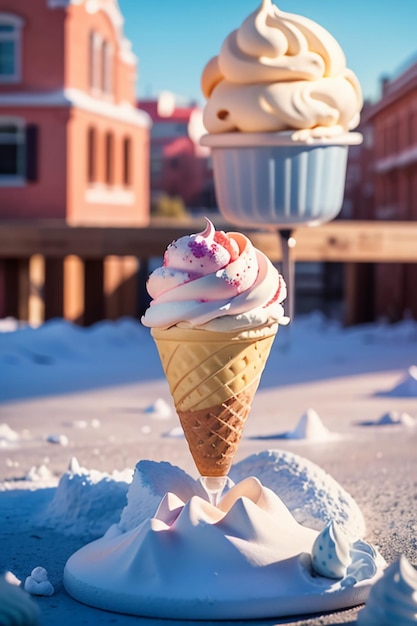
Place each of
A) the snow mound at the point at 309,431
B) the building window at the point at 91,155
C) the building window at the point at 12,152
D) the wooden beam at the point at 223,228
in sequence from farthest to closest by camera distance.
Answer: the building window at the point at 91,155 → the building window at the point at 12,152 → the wooden beam at the point at 223,228 → the snow mound at the point at 309,431

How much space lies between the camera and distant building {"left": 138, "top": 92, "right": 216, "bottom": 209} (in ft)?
110

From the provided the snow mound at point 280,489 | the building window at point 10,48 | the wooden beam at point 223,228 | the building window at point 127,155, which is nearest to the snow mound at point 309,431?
the snow mound at point 280,489

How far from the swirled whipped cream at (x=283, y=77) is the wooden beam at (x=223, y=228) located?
398cm

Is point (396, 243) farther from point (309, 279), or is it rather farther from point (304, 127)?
point (309, 279)

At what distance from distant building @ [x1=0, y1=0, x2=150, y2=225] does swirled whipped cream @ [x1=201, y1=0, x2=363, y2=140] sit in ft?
36.7

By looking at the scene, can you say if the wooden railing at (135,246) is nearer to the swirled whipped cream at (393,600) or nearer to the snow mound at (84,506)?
the snow mound at (84,506)

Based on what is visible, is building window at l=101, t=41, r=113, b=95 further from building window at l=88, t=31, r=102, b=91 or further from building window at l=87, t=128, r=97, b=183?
building window at l=87, t=128, r=97, b=183

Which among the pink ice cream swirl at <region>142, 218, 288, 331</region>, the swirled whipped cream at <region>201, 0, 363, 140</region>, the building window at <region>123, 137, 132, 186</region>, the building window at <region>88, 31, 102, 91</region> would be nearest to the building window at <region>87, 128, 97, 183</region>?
the building window at <region>88, 31, 102, 91</region>

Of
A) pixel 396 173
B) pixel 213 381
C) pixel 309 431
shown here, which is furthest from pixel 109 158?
pixel 213 381

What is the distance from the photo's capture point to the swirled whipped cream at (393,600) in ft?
9.73

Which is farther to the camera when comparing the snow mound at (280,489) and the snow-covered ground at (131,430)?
the snow-covered ground at (131,430)

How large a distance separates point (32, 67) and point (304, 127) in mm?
11805

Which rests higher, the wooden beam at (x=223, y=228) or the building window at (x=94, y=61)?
the building window at (x=94, y=61)

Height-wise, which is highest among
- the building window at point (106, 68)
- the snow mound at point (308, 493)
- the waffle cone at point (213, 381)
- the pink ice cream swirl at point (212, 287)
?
the building window at point (106, 68)
